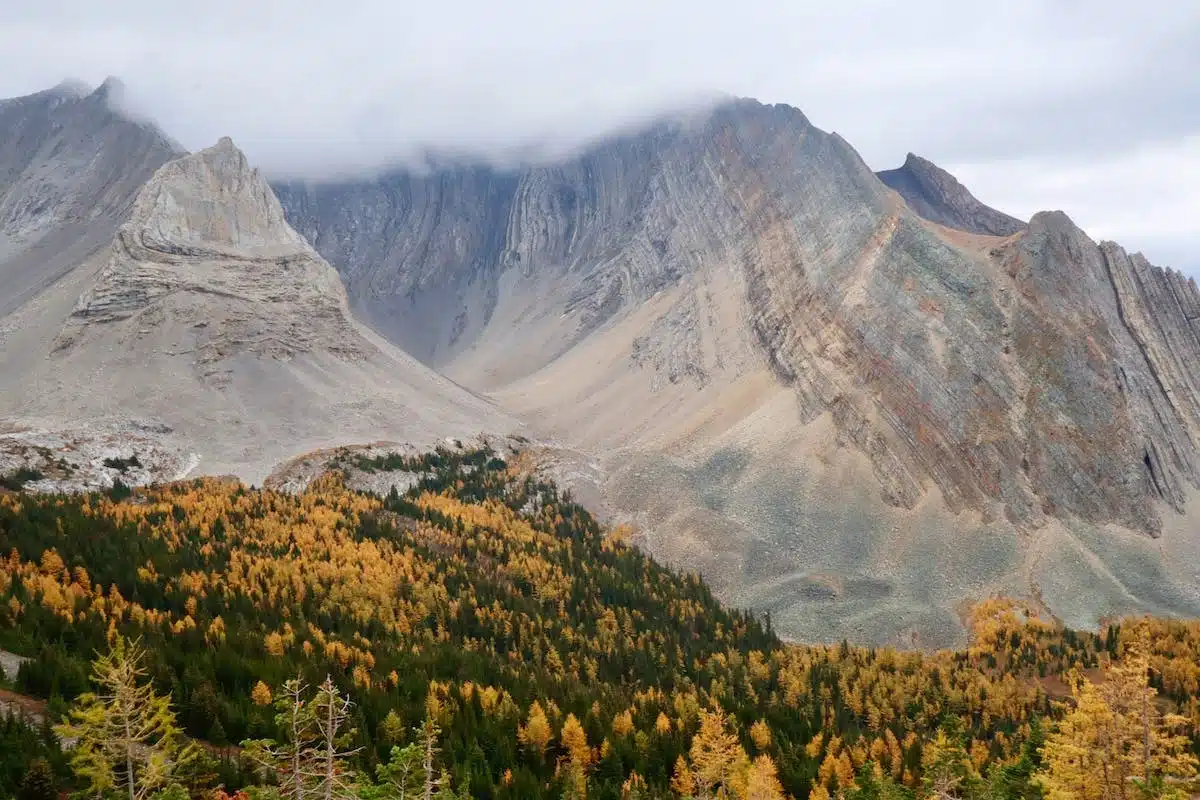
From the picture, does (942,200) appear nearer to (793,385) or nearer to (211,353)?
(793,385)

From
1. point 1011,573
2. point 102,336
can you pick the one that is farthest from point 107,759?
point 102,336

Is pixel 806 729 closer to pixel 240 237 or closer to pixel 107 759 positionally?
pixel 107 759

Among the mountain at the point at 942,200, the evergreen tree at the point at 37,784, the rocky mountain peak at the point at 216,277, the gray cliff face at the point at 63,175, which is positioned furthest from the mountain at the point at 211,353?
the mountain at the point at 942,200

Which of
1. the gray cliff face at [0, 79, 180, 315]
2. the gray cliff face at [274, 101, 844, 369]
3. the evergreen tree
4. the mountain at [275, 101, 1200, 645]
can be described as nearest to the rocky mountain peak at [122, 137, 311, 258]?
the gray cliff face at [0, 79, 180, 315]

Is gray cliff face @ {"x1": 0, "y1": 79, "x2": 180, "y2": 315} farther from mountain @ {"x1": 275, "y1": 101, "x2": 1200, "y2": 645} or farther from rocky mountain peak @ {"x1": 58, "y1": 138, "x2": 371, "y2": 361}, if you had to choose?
mountain @ {"x1": 275, "y1": 101, "x2": 1200, "y2": 645}

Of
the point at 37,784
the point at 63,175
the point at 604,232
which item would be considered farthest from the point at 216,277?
the point at 37,784
